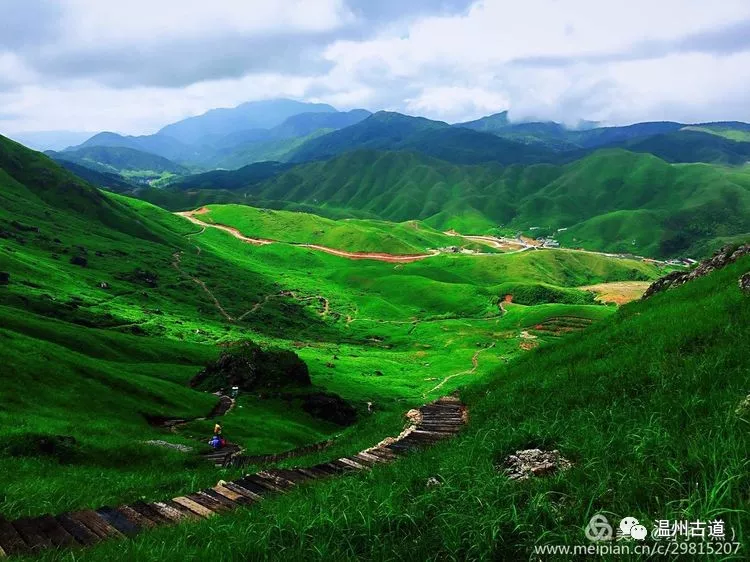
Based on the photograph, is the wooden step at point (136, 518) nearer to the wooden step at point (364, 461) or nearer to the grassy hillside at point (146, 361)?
the grassy hillside at point (146, 361)

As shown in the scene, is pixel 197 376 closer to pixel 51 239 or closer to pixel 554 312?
pixel 554 312

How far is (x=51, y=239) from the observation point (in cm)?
19012

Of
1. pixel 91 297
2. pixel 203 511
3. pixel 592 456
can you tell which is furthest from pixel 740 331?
pixel 91 297

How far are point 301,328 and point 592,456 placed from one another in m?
164

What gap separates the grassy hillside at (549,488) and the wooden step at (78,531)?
1228mm

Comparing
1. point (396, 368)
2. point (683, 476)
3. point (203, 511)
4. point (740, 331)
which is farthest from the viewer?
point (396, 368)

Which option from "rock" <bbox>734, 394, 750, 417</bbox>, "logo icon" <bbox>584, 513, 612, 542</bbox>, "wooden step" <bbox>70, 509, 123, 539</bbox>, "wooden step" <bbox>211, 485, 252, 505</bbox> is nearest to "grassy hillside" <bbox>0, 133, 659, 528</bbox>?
"wooden step" <bbox>70, 509, 123, 539</bbox>

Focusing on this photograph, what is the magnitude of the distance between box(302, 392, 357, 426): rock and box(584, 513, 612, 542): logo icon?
6224 centimetres

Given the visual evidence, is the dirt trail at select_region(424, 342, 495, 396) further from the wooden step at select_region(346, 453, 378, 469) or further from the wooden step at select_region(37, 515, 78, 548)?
the wooden step at select_region(37, 515, 78, 548)

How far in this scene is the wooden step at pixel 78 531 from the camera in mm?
10664

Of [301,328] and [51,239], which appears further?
[51,239]

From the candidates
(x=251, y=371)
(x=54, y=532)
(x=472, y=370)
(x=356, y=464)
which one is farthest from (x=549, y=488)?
(x=472, y=370)

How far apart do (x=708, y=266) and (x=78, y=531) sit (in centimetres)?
3766

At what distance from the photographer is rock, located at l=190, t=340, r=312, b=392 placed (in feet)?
234
